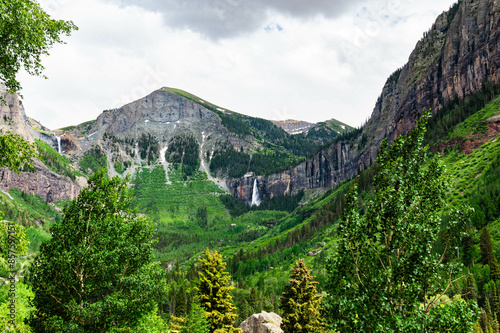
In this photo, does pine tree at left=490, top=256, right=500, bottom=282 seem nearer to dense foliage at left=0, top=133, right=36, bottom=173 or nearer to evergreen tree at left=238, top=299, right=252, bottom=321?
evergreen tree at left=238, top=299, right=252, bottom=321

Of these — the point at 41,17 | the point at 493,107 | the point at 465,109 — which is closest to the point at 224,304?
the point at 41,17

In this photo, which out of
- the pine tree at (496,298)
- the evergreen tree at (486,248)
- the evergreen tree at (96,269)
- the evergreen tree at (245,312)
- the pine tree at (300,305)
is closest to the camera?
the evergreen tree at (96,269)

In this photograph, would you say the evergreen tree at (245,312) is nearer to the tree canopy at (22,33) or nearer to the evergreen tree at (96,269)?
the evergreen tree at (96,269)

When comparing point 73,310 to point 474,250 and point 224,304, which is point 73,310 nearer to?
point 224,304

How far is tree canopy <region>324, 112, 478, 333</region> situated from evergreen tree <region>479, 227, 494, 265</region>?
330ft

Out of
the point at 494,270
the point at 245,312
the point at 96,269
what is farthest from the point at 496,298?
the point at 96,269

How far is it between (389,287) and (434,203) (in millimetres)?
4195

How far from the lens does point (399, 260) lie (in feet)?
40.1

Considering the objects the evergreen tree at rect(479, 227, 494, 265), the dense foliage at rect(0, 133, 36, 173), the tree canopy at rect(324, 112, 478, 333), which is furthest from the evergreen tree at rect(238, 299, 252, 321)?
the dense foliage at rect(0, 133, 36, 173)

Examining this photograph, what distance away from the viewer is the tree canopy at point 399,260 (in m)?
11.4

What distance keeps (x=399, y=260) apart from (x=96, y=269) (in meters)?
16.6

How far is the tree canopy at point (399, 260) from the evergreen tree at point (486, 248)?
330 feet

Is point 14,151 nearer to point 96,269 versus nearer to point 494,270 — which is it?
point 96,269

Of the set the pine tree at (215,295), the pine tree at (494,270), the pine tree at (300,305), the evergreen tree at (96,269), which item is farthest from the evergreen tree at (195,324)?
the pine tree at (494,270)
